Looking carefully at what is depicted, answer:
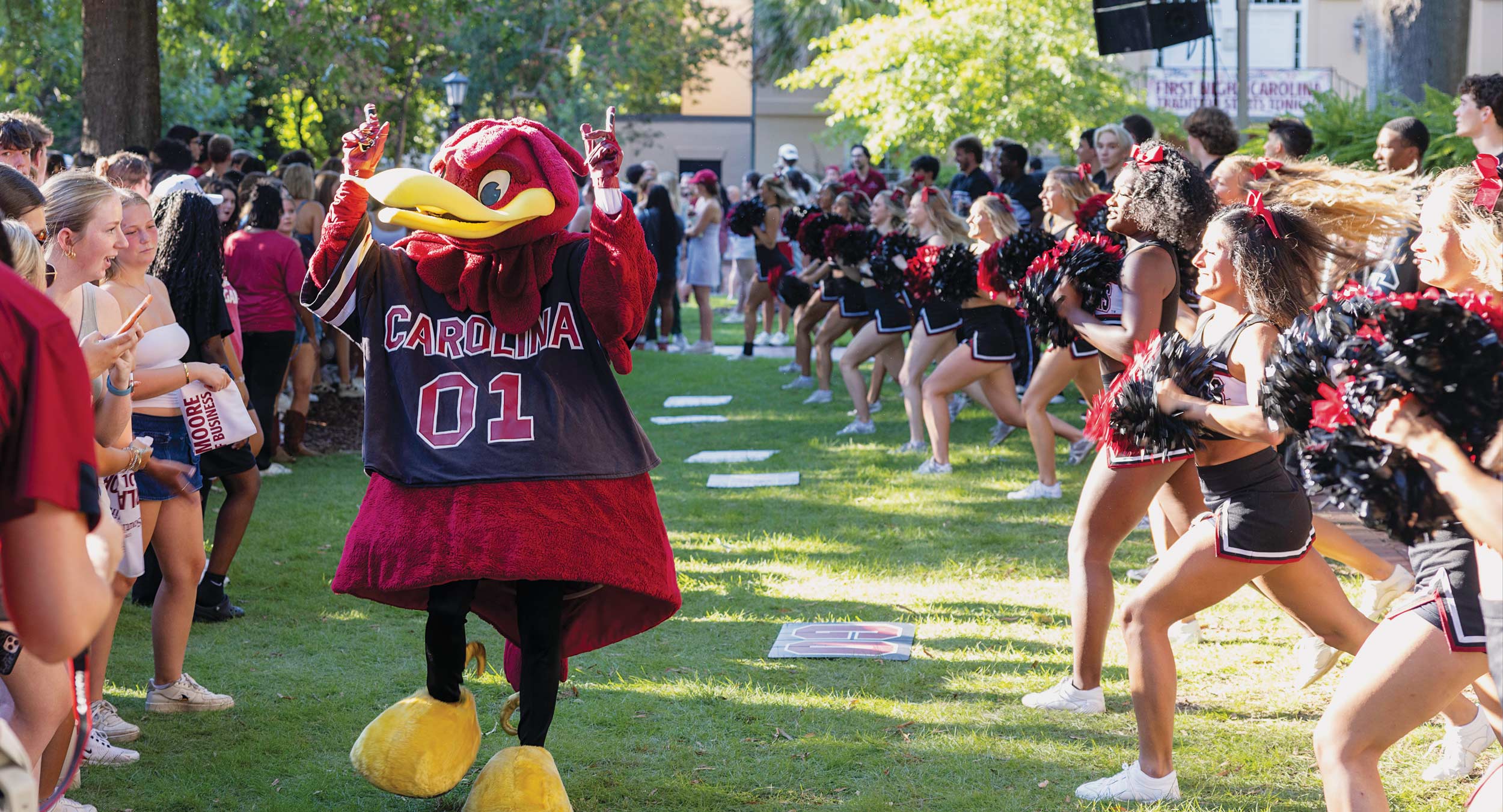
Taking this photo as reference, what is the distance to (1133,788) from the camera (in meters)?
3.93

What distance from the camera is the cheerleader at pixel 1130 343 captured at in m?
4.36

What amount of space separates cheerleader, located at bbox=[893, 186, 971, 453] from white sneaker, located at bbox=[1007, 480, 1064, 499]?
3.70ft

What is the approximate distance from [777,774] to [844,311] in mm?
7551

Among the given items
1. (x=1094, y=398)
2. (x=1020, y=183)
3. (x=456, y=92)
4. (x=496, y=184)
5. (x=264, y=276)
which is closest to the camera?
(x=496, y=184)

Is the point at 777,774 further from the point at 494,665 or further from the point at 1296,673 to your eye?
the point at 1296,673

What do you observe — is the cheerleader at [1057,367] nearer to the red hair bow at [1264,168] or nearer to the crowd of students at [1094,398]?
the crowd of students at [1094,398]

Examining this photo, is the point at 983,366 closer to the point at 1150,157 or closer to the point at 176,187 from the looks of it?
the point at 1150,157

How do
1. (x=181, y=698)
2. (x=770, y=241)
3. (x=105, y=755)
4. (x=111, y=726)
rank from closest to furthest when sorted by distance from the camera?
(x=105, y=755) < (x=111, y=726) < (x=181, y=698) < (x=770, y=241)

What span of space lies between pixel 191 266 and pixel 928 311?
538cm

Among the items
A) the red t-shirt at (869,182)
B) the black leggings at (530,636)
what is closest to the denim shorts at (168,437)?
the black leggings at (530,636)

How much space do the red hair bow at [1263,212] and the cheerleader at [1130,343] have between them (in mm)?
770

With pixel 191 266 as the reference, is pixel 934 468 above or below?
below

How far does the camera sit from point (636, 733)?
15.4ft

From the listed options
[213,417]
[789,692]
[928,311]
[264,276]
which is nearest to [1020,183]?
[928,311]
